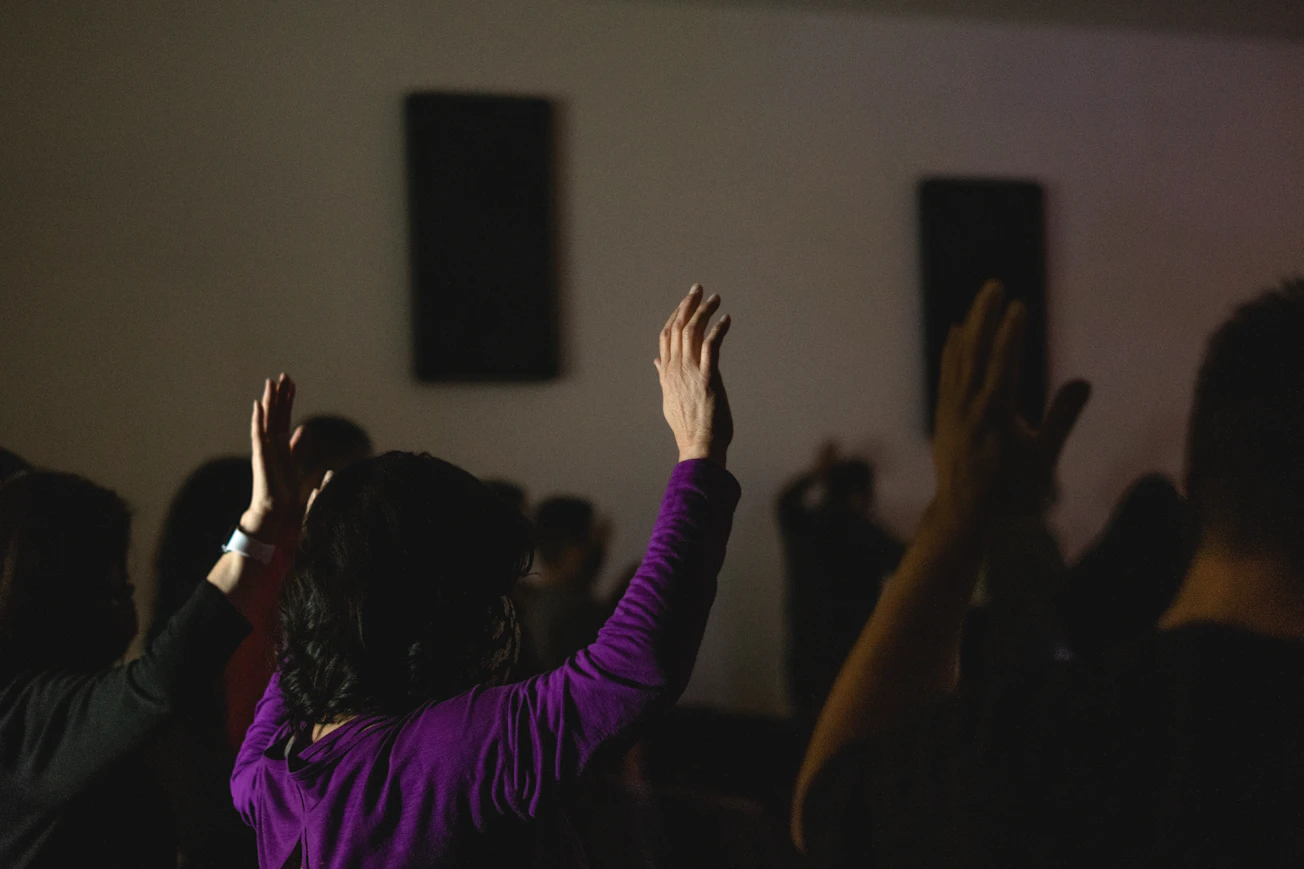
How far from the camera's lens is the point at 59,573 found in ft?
2.26

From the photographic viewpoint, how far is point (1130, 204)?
1.35m

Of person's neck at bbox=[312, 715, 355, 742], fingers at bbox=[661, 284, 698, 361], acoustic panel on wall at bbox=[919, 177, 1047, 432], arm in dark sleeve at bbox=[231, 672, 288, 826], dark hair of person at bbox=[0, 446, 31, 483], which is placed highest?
acoustic panel on wall at bbox=[919, 177, 1047, 432]

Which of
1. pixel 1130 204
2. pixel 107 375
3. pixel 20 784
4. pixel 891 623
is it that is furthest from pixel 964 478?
pixel 107 375

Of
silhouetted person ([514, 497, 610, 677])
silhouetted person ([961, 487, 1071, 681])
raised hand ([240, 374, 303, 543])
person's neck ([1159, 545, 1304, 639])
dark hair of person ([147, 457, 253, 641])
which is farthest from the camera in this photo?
silhouetted person ([514, 497, 610, 677])

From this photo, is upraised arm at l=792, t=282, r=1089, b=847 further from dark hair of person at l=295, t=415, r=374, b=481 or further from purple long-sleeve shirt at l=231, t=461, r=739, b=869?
dark hair of person at l=295, t=415, r=374, b=481

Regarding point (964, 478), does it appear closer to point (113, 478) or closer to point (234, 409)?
point (234, 409)

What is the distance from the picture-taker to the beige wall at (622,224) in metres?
1.29

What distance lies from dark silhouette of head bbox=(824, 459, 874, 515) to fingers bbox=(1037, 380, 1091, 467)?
0.76 m

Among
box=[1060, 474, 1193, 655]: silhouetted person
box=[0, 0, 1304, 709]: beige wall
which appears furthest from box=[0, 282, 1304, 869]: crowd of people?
box=[0, 0, 1304, 709]: beige wall

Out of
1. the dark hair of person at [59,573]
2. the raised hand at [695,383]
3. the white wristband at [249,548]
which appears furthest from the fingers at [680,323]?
the dark hair of person at [59,573]

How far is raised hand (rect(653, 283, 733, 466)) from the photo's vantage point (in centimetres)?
58

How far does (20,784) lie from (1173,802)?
0.78 meters

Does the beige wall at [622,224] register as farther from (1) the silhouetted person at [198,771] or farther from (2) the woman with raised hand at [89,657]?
(2) the woman with raised hand at [89,657]

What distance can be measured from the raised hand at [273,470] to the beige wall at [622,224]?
1.67ft
